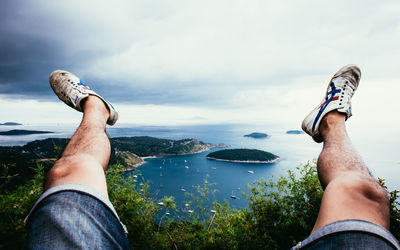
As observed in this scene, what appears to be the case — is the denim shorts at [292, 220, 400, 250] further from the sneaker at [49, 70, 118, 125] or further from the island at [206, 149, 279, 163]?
the island at [206, 149, 279, 163]

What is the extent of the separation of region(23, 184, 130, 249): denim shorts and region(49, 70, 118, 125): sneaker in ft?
5.14

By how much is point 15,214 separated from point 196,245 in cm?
239

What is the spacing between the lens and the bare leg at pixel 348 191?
1065 millimetres

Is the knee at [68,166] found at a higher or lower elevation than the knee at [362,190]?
higher

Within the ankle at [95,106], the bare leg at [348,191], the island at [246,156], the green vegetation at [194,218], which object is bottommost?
the island at [246,156]

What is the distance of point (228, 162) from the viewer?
43.6 metres

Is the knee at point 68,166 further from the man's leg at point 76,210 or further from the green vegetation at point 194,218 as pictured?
the green vegetation at point 194,218

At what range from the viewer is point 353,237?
89 cm

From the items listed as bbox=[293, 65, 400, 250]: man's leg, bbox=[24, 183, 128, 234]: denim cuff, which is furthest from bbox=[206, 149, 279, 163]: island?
bbox=[24, 183, 128, 234]: denim cuff

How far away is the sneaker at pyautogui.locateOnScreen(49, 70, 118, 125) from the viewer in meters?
2.48

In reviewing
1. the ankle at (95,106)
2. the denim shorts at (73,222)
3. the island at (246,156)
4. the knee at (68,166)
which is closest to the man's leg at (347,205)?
the denim shorts at (73,222)

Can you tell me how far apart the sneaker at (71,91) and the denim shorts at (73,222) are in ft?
5.14

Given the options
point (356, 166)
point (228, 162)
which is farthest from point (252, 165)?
point (356, 166)

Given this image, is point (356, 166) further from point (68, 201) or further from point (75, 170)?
point (75, 170)
